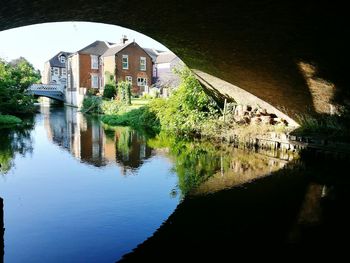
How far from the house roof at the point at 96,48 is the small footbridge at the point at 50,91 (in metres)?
8.68

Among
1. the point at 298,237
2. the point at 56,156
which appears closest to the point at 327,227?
the point at 298,237

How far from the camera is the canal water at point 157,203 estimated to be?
7012 millimetres

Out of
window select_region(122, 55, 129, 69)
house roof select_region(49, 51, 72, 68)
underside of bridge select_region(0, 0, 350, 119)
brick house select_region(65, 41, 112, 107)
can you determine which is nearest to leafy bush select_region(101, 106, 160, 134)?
underside of bridge select_region(0, 0, 350, 119)

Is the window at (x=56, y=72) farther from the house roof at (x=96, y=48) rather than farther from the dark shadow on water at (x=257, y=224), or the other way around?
the dark shadow on water at (x=257, y=224)

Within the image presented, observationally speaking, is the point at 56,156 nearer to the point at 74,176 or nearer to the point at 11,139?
the point at 74,176

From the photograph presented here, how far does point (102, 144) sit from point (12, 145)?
4.29 meters

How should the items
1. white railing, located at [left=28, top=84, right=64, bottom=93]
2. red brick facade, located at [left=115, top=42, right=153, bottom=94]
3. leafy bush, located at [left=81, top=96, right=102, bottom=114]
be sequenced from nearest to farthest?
leafy bush, located at [left=81, top=96, right=102, bottom=114], red brick facade, located at [left=115, top=42, right=153, bottom=94], white railing, located at [left=28, top=84, right=64, bottom=93]

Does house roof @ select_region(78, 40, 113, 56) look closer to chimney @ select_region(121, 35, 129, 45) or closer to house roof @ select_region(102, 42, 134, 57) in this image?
house roof @ select_region(102, 42, 134, 57)

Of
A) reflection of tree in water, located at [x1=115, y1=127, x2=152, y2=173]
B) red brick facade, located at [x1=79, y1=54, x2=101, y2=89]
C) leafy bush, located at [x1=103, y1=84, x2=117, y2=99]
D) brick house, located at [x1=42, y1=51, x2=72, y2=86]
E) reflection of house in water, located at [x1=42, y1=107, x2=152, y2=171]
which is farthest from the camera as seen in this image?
brick house, located at [x1=42, y1=51, x2=72, y2=86]

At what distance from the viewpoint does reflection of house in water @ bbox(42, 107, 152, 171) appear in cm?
1538

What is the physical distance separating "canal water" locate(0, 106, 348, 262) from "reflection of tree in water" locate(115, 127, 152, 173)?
3.3 inches

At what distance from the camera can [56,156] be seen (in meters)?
16.3

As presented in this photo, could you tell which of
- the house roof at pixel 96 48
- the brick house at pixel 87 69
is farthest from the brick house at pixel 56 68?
the house roof at pixel 96 48

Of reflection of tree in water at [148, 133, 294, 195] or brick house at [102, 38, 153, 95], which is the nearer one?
reflection of tree in water at [148, 133, 294, 195]
